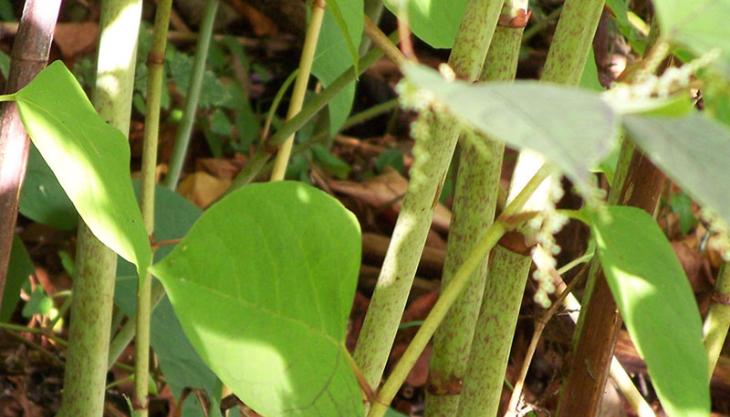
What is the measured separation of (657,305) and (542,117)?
5.8 inches

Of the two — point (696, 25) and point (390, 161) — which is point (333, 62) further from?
point (390, 161)

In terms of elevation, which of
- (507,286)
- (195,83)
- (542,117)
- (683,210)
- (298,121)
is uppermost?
(683,210)

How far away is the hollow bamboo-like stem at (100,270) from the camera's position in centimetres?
47

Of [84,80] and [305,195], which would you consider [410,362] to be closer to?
[305,195]

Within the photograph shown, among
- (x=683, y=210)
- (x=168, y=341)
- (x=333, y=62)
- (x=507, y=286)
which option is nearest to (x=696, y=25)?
(x=507, y=286)

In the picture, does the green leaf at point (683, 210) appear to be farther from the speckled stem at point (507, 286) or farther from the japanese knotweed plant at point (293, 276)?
the japanese knotweed plant at point (293, 276)

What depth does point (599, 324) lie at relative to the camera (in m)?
0.48

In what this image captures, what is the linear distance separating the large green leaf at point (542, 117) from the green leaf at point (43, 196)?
851 mm

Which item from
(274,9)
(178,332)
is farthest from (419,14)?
(274,9)

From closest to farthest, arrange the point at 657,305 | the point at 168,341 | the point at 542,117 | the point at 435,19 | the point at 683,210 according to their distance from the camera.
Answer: the point at 542,117, the point at 657,305, the point at 435,19, the point at 168,341, the point at 683,210

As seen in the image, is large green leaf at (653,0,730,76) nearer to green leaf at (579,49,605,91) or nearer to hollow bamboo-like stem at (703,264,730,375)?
green leaf at (579,49,605,91)

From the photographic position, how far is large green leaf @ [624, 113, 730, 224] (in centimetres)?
16

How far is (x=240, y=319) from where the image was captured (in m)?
0.32

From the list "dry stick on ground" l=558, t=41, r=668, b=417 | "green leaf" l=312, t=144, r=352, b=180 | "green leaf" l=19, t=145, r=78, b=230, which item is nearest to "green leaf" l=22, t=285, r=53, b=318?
"green leaf" l=19, t=145, r=78, b=230
